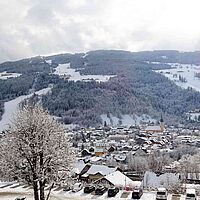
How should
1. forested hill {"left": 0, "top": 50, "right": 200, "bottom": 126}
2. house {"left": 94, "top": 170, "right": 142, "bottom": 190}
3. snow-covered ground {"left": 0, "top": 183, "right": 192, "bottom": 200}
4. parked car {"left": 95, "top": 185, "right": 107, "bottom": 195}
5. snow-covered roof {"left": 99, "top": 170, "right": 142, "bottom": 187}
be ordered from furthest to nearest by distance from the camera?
forested hill {"left": 0, "top": 50, "right": 200, "bottom": 126} < snow-covered roof {"left": 99, "top": 170, "right": 142, "bottom": 187} < house {"left": 94, "top": 170, "right": 142, "bottom": 190} < parked car {"left": 95, "top": 185, "right": 107, "bottom": 195} < snow-covered ground {"left": 0, "top": 183, "right": 192, "bottom": 200}

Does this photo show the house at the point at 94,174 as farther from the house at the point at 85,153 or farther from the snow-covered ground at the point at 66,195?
the house at the point at 85,153

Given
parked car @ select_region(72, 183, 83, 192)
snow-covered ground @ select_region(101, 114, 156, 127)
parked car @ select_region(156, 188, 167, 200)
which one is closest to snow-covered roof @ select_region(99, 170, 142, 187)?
parked car @ select_region(72, 183, 83, 192)

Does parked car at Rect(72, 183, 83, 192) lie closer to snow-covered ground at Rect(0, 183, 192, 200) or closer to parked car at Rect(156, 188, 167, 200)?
snow-covered ground at Rect(0, 183, 192, 200)

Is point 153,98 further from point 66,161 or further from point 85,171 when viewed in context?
point 66,161

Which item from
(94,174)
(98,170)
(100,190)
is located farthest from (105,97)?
(100,190)

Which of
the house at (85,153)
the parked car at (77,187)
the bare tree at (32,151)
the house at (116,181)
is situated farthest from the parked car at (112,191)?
the house at (85,153)

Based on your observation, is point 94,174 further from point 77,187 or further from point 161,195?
point 161,195

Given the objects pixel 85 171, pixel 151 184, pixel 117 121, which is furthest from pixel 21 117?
pixel 117 121
